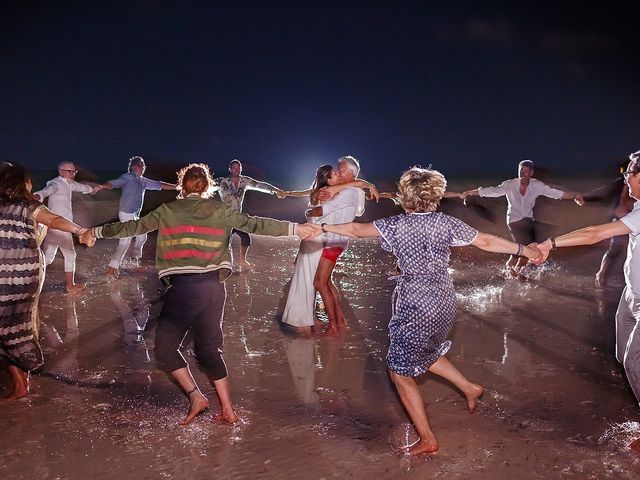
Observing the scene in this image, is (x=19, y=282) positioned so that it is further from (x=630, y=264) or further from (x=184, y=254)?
(x=630, y=264)

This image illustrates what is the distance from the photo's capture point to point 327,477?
4.11 meters

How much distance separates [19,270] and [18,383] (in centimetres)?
101

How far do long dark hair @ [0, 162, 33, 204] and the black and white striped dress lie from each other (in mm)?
53

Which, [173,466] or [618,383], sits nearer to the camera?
[173,466]

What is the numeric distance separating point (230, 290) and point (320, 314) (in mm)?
2101

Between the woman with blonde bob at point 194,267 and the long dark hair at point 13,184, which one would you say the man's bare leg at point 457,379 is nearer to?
the woman with blonde bob at point 194,267

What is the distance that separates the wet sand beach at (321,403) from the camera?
4270 millimetres

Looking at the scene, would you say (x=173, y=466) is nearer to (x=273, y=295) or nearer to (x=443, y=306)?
(x=443, y=306)

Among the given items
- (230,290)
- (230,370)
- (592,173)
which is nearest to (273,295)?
(230,290)

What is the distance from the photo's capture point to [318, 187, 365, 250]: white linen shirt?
748 centimetres

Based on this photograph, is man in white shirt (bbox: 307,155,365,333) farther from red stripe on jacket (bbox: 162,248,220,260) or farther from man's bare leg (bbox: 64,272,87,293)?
man's bare leg (bbox: 64,272,87,293)

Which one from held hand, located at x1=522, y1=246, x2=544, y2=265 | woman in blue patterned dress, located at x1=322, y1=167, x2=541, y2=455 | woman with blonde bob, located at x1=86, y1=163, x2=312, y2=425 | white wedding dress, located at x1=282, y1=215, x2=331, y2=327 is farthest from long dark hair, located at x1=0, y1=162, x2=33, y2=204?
held hand, located at x1=522, y1=246, x2=544, y2=265

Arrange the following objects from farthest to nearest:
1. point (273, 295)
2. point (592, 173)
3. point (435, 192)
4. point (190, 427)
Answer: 1. point (592, 173)
2. point (273, 295)
3. point (190, 427)
4. point (435, 192)

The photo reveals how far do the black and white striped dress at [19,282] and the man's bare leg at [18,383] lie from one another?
0.40 feet
